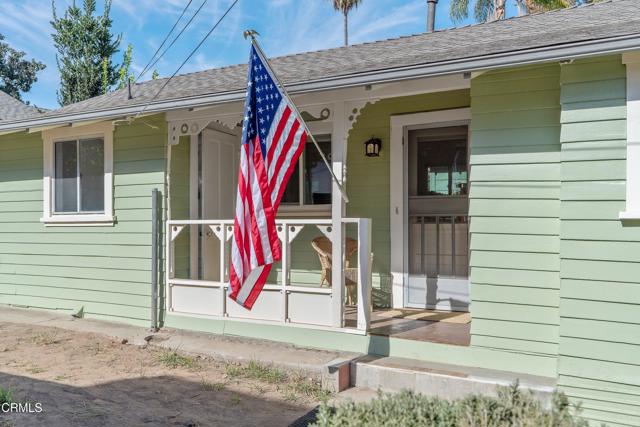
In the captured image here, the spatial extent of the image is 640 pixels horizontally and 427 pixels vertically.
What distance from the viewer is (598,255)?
352 cm

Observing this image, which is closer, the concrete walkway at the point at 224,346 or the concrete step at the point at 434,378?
the concrete step at the point at 434,378

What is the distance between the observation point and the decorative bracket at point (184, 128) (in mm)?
5621

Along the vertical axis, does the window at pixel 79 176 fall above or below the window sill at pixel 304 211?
above

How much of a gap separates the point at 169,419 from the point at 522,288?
2916mm

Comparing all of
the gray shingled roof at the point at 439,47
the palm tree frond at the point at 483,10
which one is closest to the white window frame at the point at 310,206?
the gray shingled roof at the point at 439,47

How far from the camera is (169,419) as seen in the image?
3.60 m

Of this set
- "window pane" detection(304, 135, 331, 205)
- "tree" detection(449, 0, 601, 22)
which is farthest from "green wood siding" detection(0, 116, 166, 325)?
"tree" detection(449, 0, 601, 22)

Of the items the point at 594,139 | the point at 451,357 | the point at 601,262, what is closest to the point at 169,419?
the point at 451,357

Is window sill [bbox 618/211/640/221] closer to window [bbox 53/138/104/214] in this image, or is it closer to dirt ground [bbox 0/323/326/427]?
dirt ground [bbox 0/323/326/427]

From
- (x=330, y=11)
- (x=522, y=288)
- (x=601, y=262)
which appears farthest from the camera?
(x=330, y=11)

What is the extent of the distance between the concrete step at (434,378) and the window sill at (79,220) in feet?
12.5

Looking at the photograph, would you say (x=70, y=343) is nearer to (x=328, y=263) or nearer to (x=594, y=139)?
(x=328, y=263)

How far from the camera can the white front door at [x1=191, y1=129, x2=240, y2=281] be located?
624 cm

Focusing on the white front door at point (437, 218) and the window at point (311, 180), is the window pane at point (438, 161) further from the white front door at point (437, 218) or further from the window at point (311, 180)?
the window at point (311, 180)
